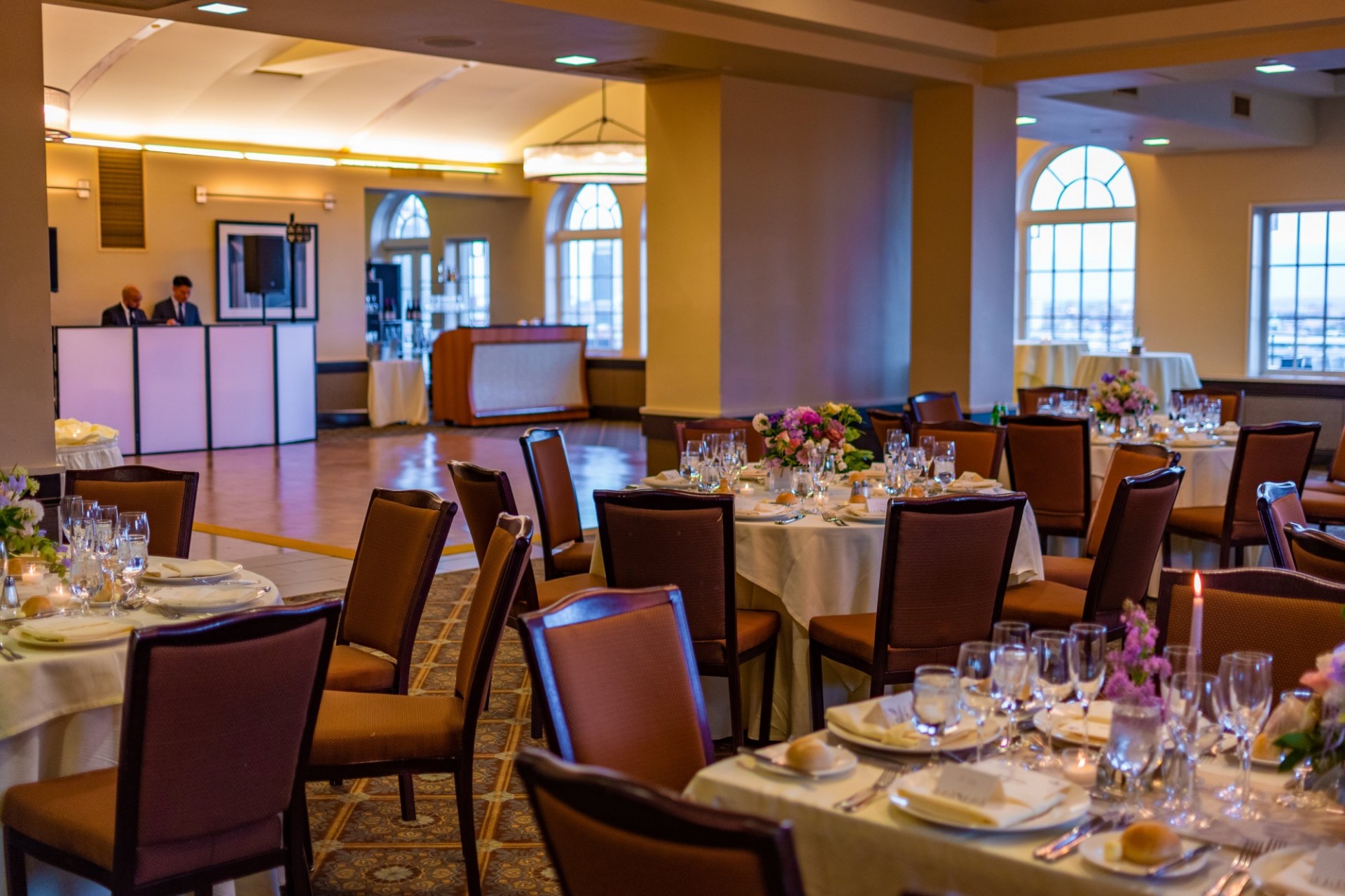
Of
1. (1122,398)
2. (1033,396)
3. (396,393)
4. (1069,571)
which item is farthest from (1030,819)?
(396,393)

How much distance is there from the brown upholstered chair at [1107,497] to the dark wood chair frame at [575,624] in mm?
2900

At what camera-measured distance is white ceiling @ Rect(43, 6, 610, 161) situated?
13555mm

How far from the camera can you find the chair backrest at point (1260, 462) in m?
6.51

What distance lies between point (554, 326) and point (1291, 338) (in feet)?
28.2

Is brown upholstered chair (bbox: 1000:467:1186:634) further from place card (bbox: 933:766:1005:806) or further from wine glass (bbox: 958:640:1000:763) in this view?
place card (bbox: 933:766:1005:806)

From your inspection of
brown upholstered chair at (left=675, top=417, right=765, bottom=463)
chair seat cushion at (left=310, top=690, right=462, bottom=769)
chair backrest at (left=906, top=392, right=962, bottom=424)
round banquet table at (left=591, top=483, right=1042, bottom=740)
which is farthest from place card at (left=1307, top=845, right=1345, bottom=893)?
chair backrest at (left=906, top=392, right=962, bottom=424)

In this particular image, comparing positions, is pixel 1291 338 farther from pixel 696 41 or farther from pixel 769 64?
pixel 696 41

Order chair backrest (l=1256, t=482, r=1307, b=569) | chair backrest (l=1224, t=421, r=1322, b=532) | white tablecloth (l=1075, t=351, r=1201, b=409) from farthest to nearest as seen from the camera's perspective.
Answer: white tablecloth (l=1075, t=351, r=1201, b=409) < chair backrest (l=1224, t=421, r=1322, b=532) < chair backrest (l=1256, t=482, r=1307, b=569)

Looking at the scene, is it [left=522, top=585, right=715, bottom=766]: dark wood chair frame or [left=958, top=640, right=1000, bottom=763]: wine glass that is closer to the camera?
[left=958, top=640, right=1000, bottom=763]: wine glass

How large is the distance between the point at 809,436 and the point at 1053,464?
2.02m

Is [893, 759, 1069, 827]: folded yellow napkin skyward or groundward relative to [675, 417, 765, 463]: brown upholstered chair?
groundward

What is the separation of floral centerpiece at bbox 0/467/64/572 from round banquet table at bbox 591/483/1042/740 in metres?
2.08

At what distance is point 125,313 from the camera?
13742 millimetres

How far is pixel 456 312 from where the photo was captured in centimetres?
2100
